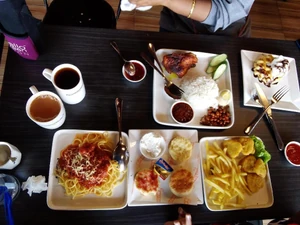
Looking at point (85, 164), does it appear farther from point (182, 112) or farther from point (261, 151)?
point (261, 151)

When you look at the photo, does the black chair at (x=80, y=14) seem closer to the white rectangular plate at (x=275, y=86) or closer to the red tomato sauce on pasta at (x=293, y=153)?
the white rectangular plate at (x=275, y=86)

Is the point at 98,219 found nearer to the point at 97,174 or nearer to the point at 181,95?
the point at 97,174

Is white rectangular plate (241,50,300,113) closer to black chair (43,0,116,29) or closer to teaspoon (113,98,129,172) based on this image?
teaspoon (113,98,129,172)

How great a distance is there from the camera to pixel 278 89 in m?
1.50

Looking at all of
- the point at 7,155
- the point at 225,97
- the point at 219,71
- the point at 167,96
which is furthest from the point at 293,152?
the point at 7,155

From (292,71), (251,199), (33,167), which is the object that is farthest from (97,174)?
(292,71)

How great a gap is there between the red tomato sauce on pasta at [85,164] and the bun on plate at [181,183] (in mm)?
303

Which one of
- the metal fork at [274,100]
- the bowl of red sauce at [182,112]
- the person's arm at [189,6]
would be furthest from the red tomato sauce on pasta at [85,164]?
the person's arm at [189,6]

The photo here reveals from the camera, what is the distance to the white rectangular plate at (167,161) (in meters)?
1.17

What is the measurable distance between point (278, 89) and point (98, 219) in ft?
3.83

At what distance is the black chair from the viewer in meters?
1.75

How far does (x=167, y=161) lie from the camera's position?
1.28 meters

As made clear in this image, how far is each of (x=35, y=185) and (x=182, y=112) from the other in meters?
0.74

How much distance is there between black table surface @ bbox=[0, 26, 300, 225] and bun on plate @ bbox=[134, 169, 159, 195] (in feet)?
0.29
